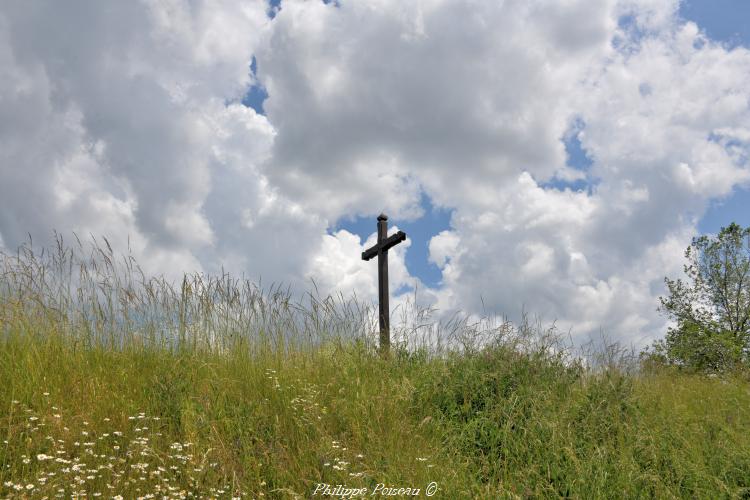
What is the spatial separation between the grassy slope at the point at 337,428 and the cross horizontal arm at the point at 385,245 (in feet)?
10.5

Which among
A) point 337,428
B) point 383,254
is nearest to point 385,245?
point 383,254

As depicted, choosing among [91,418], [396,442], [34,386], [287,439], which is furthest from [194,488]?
[34,386]

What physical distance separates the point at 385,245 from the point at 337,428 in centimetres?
513

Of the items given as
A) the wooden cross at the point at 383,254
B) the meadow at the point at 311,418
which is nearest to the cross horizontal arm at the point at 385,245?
the wooden cross at the point at 383,254

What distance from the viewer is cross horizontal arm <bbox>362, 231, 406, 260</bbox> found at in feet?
33.2

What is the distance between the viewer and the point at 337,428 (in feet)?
18.5

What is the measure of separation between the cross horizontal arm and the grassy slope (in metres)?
3.21

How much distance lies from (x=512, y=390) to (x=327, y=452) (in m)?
2.50

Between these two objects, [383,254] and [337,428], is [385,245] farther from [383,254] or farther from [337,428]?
[337,428]

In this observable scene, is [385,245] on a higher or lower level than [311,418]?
higher

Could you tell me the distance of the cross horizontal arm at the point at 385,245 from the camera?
33.2 feet

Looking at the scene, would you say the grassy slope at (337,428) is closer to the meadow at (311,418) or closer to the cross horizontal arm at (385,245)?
the meadow at (311,418)

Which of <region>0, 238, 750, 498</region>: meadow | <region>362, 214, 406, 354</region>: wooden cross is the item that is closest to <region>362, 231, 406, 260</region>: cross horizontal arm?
<region>362, 214, 406, 354</region>: wooden cross

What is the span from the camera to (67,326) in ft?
22.5
